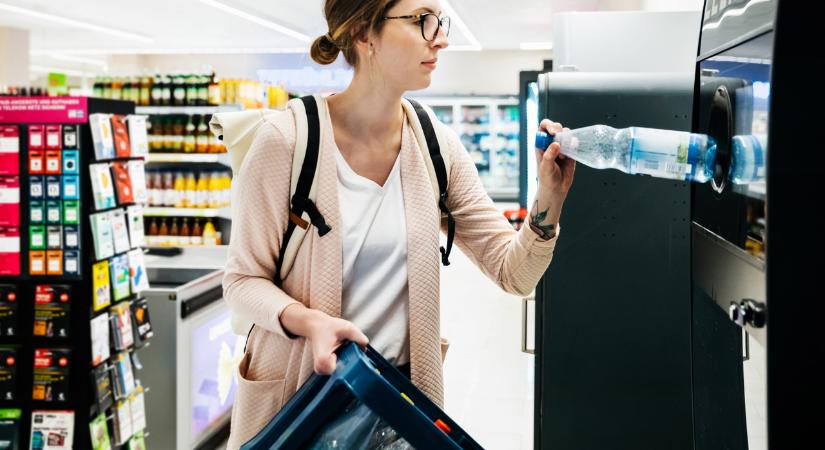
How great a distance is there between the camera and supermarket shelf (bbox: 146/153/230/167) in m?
6.18

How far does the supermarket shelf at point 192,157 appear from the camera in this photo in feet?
20.3

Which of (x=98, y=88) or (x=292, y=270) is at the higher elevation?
(x=98, y=88)

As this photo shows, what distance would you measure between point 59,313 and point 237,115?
2017mm

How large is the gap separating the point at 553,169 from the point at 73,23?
13322 millimetres

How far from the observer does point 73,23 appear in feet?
43.0

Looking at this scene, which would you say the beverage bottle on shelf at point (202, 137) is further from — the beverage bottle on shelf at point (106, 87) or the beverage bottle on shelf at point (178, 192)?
the beverage bottle on shelf at point (106, 87)

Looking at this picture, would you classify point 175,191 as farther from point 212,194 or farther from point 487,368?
point 487,368

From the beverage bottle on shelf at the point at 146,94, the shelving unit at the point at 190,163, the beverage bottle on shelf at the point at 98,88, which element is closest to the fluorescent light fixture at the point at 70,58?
the beverage bottle on shelf at the point at 98,88

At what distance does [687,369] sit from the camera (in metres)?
2.77

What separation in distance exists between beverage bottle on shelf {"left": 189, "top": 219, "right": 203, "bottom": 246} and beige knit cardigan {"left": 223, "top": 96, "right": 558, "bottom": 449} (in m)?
5.03

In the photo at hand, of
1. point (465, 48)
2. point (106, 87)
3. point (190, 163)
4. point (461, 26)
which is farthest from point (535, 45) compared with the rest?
point (106, 87)

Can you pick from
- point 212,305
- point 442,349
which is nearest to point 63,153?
point 212,305

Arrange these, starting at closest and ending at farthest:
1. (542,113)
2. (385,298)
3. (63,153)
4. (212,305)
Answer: (385,298), (542,113), (63,153), (212,305)

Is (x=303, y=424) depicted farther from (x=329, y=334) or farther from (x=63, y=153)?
(x=63, y=153)
